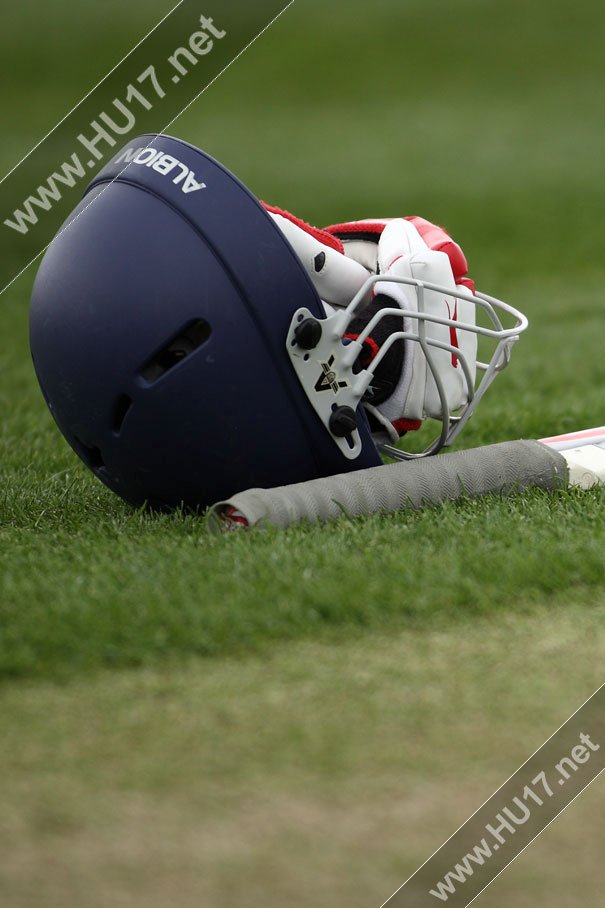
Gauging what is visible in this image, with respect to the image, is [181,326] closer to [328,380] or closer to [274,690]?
[328,380]

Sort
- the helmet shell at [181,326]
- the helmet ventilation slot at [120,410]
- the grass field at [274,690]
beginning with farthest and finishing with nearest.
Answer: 1. the helmet ventilation slot at [120,410]
2. the helmet shell at [181,326]
3. the grass field at [274,690]

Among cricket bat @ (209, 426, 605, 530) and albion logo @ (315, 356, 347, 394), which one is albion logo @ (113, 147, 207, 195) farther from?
cricket bat @ (209, 426, 605, 530)

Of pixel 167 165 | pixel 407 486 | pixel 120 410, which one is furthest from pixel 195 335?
pixel 407 486

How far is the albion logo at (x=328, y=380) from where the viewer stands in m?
3.40

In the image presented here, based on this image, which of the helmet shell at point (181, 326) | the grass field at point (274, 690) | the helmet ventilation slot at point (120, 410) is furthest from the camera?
the helmet ventilation slot at point (120, 410)

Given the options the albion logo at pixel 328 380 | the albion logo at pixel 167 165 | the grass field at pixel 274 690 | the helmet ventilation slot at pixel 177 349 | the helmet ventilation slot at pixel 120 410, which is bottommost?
the grass field at pixel 274 690

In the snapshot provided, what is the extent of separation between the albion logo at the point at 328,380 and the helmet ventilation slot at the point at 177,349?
0.33 metres

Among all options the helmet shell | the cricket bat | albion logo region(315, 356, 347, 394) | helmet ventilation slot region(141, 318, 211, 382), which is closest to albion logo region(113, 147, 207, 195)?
the helmet shell

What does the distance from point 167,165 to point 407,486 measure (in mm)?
1125

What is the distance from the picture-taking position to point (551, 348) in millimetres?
7668

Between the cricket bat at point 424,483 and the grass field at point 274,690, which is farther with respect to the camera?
the cricket bat at point 424,483

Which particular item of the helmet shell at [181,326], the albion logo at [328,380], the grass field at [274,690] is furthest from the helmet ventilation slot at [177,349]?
the grass field at [274,690]

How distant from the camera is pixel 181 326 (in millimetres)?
3312

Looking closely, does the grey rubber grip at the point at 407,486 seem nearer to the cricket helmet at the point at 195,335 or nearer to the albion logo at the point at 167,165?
the cricket helmet at the point at 195,335
